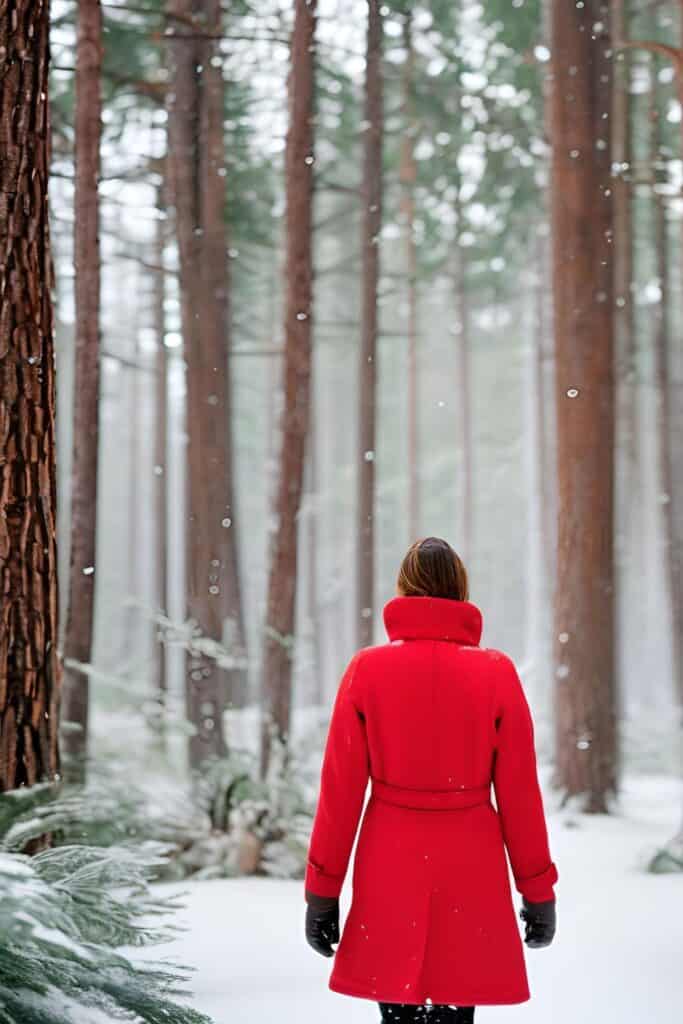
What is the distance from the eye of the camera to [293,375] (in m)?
9.11

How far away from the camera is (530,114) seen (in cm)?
1577

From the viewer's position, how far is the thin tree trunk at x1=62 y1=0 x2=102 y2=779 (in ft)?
25.8

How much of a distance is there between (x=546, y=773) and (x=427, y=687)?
9.88 m

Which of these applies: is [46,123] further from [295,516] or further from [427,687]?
[295,516]

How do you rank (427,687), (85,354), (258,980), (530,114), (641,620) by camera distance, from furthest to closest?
(641,620), (530,114), (85,354), (258,980), (427,687)

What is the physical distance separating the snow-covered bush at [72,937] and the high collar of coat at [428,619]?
5.23 feet

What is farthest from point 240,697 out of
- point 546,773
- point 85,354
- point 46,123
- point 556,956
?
point 46,123

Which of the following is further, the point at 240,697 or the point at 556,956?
the point at 240,697

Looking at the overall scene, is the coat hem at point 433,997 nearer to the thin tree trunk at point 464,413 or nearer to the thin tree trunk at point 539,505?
the thin tree trunk at point 539,505

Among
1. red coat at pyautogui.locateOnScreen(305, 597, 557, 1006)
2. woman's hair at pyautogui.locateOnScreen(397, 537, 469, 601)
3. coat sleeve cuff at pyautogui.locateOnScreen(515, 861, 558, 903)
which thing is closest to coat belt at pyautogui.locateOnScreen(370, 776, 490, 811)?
red coat at pyautogui.locateOnScreen(305, 597, 557, 1006)

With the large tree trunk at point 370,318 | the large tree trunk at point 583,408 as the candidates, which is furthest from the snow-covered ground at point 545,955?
the large tree trunk at point 370,318

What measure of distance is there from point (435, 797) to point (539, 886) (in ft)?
1.46

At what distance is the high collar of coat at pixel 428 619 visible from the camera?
11.5 ft

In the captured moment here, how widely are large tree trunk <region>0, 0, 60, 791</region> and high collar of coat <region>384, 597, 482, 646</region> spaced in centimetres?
245
